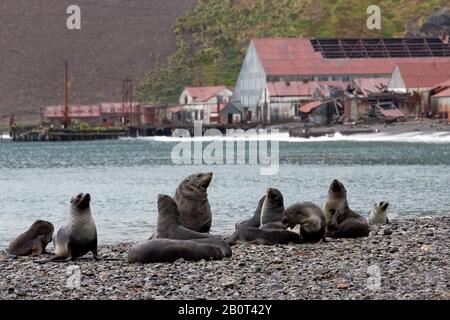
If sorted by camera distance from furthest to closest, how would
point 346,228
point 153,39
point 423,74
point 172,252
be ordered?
1. point 153,39
2. point 423,74
3. point 346,228
4. point 172,252

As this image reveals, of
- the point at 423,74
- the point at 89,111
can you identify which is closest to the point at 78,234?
the point at 423,74

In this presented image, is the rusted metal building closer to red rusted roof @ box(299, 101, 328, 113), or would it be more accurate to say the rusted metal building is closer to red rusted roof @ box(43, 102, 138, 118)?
red rusted roof @ box(299, 101, 328, 113)

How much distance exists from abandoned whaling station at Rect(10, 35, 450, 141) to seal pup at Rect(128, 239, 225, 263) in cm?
7909

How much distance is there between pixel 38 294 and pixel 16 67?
175093 millimetres

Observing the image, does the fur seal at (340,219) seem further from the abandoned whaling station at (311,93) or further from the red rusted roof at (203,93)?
the red rusted roof at (203,93)

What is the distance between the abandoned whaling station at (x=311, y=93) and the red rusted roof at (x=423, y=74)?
0.08 metres

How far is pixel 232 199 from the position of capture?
32.6 metres

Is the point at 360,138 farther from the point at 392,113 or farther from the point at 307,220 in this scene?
the point at 307,220

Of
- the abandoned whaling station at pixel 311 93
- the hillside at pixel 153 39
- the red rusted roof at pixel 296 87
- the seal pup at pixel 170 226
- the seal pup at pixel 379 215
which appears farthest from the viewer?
the hillside at pixel 153 39

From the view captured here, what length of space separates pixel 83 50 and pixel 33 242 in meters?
171

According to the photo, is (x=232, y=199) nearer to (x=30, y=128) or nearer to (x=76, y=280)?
(x=76, y=280)

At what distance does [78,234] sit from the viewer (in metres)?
15.6

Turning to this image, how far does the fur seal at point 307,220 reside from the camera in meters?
16.8

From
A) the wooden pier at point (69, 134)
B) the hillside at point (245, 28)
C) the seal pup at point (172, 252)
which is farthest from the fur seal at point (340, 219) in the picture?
the hillside at point (245, 28)
